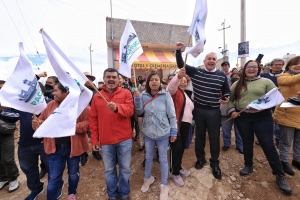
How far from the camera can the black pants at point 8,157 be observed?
300 cm

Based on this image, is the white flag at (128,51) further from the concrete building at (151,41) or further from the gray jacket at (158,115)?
the concrete building at (151,41)

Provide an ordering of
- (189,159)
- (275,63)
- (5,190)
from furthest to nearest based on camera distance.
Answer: (275,63) < (189,159) < (5,190)

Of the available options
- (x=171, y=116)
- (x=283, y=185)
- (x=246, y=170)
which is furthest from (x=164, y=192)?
(x=283, y=185)

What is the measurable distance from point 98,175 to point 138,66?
8.17 m

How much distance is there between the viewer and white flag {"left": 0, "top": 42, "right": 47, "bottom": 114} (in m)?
1.72

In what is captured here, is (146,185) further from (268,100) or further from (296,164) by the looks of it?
(296,164)

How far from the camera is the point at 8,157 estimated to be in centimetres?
304

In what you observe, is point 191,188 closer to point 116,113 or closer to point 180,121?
point 180,121

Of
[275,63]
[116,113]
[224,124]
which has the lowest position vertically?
[224,124]

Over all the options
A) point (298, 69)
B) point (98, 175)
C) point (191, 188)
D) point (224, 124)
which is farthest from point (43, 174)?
point (298, 69)

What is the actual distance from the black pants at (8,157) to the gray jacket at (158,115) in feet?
9.05

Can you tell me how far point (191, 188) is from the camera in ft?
9.01

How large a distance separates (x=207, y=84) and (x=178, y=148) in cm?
127

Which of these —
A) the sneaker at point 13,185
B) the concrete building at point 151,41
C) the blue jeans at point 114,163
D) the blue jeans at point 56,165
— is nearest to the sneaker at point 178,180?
the blue jeans at point 114,163
